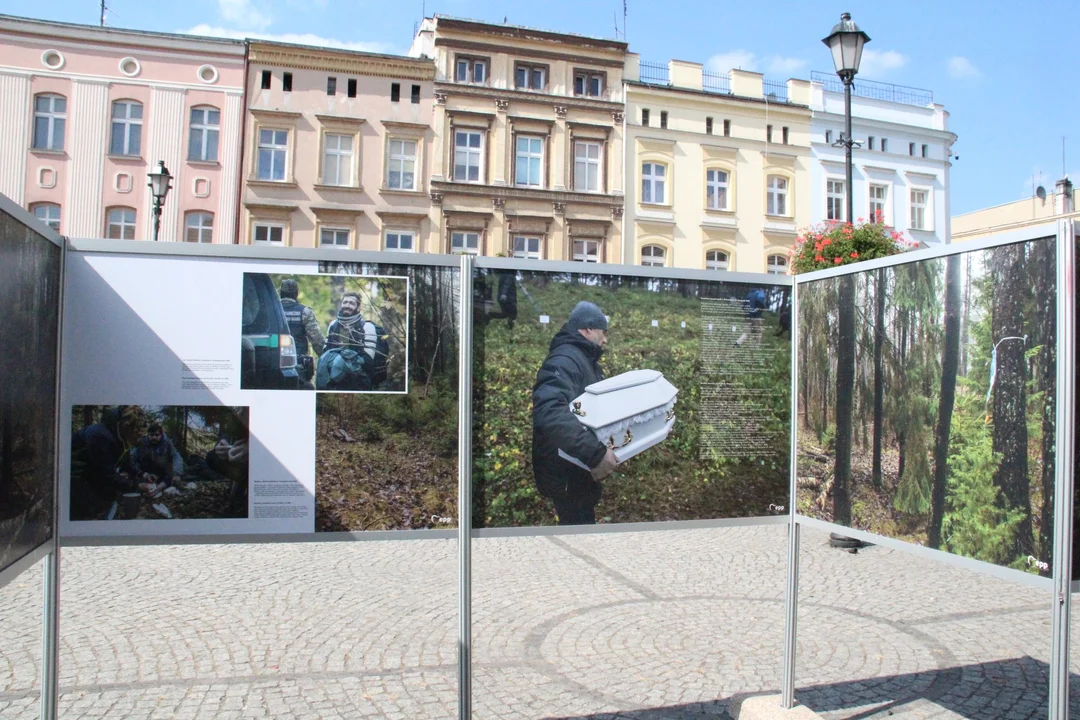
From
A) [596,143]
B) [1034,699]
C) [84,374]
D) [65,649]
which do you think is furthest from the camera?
[596,143]

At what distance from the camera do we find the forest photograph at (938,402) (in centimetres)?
326

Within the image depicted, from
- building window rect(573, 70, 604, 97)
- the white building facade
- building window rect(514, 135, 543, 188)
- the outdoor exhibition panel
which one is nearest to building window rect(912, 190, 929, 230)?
the white building facade

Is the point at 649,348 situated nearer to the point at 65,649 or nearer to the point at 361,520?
the point at 361,520

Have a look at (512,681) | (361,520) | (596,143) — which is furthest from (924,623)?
(596,143)

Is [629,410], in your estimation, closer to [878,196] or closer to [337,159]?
[337,159]

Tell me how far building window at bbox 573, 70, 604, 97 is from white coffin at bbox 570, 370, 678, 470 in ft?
97.0

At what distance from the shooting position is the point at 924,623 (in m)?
6.59

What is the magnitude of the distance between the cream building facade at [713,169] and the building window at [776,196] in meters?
0.04

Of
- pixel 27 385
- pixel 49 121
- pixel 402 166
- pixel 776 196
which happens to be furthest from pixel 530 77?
pixel 27 385

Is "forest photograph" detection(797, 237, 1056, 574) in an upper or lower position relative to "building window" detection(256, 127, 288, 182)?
lower

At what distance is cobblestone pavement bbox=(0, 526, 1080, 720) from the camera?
486cm

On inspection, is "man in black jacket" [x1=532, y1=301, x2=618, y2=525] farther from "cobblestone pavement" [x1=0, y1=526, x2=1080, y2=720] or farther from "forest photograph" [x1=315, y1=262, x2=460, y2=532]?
"cobblestone pavement" [x1=0, y1=526, x2=1080, y2=720]

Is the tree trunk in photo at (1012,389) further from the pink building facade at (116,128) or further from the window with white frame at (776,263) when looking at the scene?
the window with white frame at (776,263)

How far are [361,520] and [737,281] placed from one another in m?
2.13
